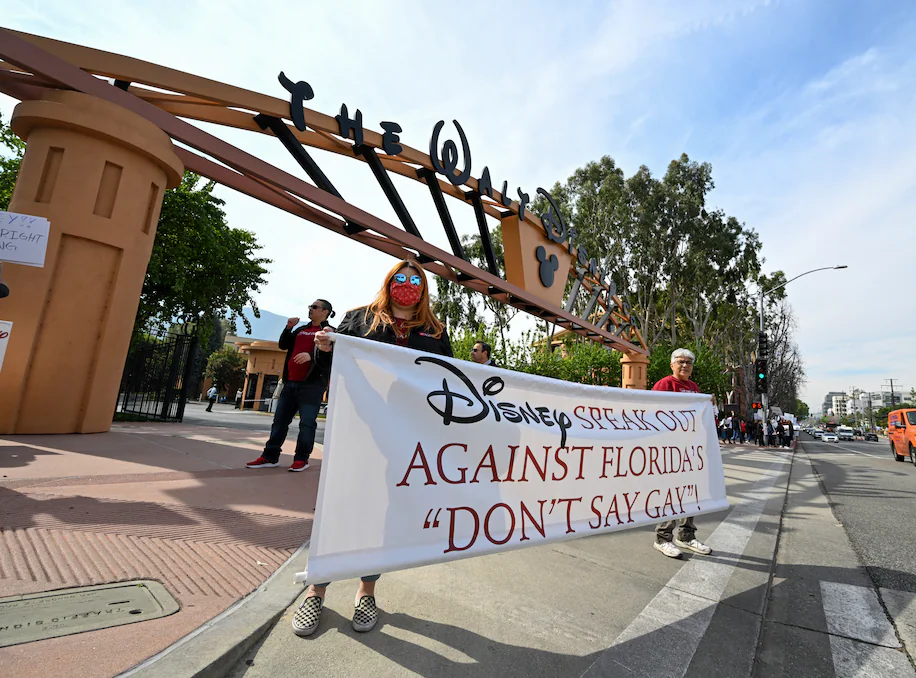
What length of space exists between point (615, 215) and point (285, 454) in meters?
22.5

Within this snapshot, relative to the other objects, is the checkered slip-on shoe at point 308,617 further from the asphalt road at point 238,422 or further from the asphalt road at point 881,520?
the asphalt road at point 238,422

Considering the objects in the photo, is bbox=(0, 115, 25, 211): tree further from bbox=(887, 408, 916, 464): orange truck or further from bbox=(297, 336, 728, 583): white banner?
bbox=(887, 408, 916, 464): orange truck

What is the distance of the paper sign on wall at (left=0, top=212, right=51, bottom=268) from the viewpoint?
324 cm

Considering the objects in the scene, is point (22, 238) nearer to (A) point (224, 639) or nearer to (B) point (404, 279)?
(B) point (404, 279)

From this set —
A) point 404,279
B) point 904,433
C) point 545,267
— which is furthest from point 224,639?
point 904,433

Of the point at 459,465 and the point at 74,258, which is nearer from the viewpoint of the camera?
the point at 459,465

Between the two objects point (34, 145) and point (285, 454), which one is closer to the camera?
point (34, 145)

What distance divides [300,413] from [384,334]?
2.83m

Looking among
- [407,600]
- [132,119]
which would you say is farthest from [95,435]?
[407,600]

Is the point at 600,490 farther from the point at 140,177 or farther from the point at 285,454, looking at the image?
the point at 140,177

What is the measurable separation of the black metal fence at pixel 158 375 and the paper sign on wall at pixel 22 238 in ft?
24.7

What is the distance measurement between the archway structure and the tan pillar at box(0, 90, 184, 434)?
0.25m

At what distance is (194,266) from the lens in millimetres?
11828

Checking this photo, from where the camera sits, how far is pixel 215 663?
164 centimetres
